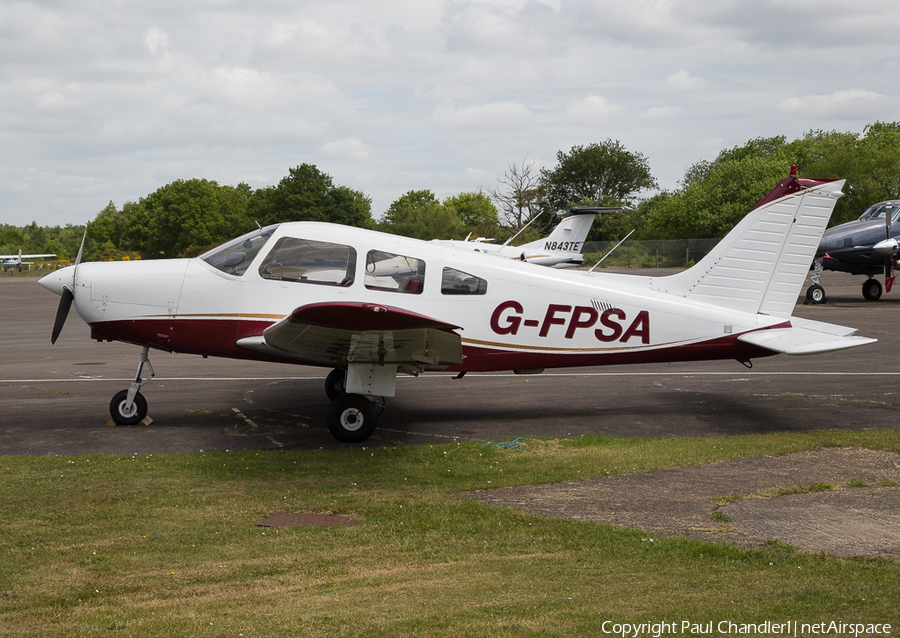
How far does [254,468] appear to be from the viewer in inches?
320

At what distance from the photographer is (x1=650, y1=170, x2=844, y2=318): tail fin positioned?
33.3 ft

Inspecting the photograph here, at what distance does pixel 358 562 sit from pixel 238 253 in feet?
18.0

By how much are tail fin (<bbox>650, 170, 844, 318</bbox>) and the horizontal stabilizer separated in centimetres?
42

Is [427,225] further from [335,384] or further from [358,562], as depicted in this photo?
[358,562]

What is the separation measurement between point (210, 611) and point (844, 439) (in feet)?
25.1

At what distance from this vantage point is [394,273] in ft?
31.5

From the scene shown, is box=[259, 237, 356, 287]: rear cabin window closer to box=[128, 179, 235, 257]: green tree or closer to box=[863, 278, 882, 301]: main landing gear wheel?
box=[863, 278, 882, 301]: main landing gear wheel

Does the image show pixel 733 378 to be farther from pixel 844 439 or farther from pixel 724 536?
pixel 724 536

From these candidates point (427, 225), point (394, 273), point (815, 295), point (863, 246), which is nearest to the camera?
point (394, 273)

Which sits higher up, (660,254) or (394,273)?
(660,254)

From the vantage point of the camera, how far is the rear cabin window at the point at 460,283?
974cm

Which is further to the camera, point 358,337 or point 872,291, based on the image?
point 872,291

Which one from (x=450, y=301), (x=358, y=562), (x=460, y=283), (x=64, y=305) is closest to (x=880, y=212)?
(x=460, y=283)

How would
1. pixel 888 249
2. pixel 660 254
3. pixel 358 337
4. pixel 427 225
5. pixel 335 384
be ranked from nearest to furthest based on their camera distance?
pixel 358 337 → pixel 335 384 → pixel 888 249 → pixel 427 225 → pixel 660 254
